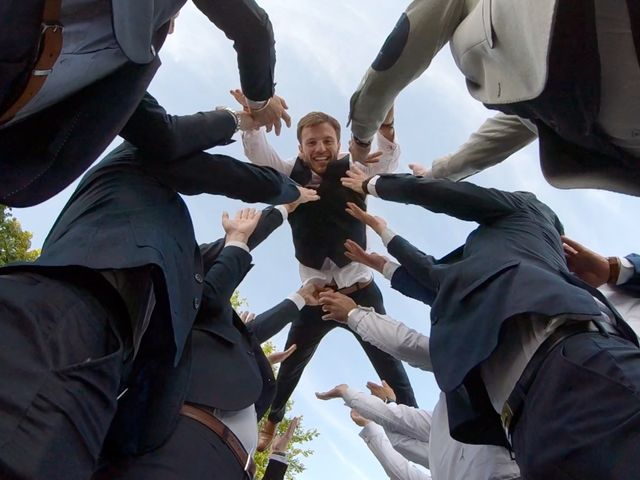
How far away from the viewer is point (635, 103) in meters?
1.81

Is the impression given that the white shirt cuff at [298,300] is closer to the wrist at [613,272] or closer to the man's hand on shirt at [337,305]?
the man's hand on shirt at [337,305]

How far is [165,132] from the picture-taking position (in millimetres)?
2496

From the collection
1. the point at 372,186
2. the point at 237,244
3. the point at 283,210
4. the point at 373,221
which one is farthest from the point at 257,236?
the point at 373,221

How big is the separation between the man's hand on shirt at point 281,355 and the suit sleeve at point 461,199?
6.82 feet

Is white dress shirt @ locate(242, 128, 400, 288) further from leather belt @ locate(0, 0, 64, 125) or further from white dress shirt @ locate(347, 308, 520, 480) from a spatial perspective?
leather belt @ locate(0, 0, 64, 125)

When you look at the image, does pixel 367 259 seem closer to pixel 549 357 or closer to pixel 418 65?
pixel 418 65

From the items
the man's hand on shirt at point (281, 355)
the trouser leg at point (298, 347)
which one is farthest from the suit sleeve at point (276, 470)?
the trouser leg at point (298, 347)

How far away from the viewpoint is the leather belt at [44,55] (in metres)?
1.48

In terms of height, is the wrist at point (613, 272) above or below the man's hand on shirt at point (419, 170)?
below

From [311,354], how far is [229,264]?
2627 mm

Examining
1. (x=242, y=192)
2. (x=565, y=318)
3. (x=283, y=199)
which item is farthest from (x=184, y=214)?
(x=565, y=318)

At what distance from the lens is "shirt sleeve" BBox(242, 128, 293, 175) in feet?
17.3

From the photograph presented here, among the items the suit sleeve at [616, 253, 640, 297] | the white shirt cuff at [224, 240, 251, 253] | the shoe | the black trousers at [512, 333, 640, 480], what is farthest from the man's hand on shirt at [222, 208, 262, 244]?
the shoe

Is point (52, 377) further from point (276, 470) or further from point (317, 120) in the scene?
point (317, 120)
